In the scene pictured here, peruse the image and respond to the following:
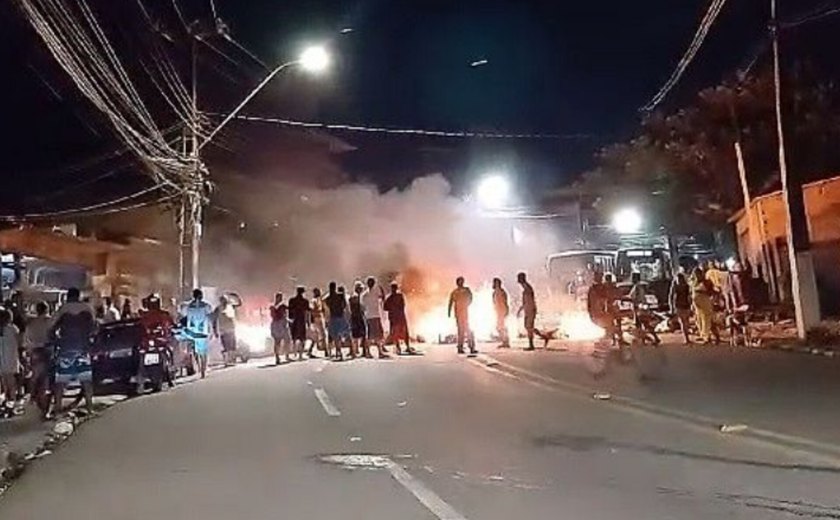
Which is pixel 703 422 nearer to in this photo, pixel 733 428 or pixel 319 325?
pixel 733 428

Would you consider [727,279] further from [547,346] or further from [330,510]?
[330,510]

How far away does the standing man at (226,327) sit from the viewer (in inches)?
1134

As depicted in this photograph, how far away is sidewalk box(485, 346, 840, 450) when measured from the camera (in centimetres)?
1376

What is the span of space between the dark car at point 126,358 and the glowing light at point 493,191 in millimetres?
40792

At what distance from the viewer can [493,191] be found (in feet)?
212

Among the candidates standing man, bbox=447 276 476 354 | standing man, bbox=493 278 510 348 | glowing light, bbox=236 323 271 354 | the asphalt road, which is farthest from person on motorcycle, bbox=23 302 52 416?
glowing light, bbox=236 323 271 354

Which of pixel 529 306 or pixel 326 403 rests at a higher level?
pixel 529 306

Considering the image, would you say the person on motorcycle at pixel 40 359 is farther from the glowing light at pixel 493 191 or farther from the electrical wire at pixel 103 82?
the glowing light at pixel 493 191

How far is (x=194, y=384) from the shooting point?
23.6 metres

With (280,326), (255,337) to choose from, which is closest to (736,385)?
(280,326)

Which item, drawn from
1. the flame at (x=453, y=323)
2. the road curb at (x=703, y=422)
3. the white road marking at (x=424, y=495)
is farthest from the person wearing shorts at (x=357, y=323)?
the white road marking at (x=424, y=495)

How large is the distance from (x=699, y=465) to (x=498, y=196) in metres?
53.7

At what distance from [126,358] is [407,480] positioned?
12.2 metres

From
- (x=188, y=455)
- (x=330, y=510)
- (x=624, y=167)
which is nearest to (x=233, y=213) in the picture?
→ (x=624, y=167)
